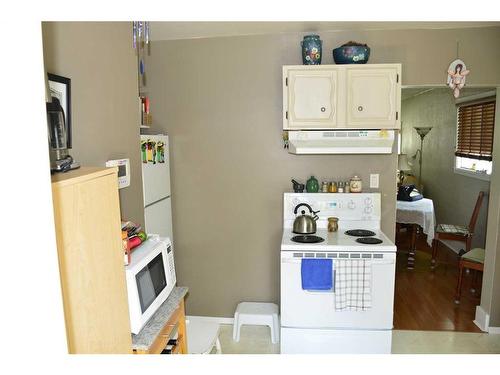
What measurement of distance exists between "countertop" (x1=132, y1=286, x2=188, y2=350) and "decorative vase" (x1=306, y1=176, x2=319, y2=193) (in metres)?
1.68

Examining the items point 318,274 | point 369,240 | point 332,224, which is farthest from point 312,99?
point 318,274

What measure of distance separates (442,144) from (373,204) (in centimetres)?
314

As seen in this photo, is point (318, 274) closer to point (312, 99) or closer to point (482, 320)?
point (312, 99)

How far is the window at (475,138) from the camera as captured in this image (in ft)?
14.2

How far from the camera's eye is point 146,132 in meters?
3.38

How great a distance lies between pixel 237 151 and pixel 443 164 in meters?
3.74

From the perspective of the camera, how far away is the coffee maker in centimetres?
117

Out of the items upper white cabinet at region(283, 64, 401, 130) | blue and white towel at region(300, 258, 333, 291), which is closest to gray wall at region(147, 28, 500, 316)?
upper white cabinet at region(283, 64, 401, 130)

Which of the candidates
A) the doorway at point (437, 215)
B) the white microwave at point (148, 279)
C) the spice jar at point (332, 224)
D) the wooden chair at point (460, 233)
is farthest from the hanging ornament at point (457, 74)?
the white microwave at point (148, 279)

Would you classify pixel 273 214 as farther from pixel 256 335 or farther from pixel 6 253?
pixel 6 253

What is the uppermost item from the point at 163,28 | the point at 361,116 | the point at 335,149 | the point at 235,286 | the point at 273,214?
the point at 163,28

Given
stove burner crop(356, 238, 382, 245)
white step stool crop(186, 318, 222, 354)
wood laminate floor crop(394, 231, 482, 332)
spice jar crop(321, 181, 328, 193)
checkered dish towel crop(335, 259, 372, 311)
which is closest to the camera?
white step stool crop(186, 318, 222, 354)

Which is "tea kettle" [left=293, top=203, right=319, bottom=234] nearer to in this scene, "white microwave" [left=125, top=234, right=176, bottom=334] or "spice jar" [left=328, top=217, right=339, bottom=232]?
"spice jar" [left=328, top=217, right=339, bottom=232]
